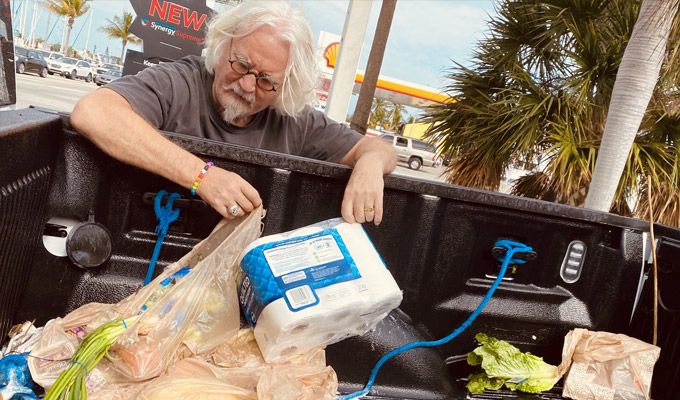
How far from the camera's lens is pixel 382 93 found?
28547 millimetres

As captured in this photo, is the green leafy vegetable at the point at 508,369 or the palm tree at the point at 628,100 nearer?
the green leafy vegetable at the point at 508,369

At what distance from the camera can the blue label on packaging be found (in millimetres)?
1329

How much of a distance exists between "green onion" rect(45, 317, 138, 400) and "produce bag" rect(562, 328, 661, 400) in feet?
Answer: 4.95

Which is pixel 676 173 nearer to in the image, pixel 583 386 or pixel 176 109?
pixel 583 386

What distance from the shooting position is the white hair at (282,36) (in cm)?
208

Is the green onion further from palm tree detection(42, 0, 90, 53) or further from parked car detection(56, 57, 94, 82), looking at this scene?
palm tree detection(42, 0, 90, 53)

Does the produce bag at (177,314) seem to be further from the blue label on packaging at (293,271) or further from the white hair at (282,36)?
the white hair at (282,36)

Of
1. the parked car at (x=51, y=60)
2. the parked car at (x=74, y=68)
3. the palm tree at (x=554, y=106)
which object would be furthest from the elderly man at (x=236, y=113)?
the parked car at (x=74, y=68)

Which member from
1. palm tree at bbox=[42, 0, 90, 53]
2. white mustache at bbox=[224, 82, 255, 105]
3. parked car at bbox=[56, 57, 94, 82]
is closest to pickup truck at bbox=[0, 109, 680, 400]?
white mustache at bbox=[224, 82, 255, 105]

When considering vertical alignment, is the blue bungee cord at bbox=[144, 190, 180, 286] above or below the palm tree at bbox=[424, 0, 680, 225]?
below

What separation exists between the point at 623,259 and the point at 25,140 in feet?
6.68

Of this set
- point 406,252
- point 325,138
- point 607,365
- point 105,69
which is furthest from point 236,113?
point 105,69

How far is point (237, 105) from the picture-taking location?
83.0 inches

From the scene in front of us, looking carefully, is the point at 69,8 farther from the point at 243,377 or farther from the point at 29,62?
the point at 243,377
